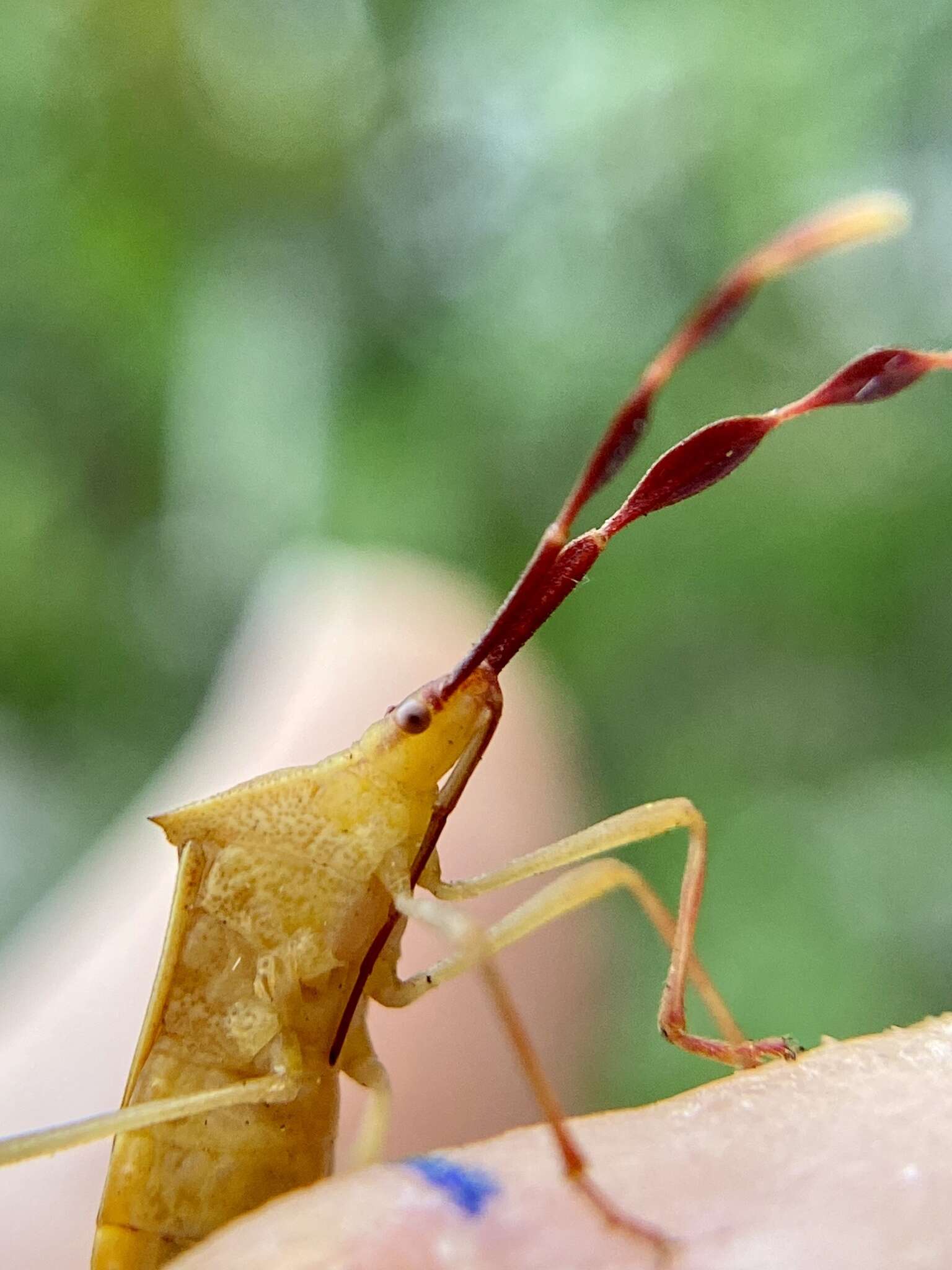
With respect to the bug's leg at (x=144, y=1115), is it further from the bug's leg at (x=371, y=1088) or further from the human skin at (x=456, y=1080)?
the human skin at (x=456, y=1080)

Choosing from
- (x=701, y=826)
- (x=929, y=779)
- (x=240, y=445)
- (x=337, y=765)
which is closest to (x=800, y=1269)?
(x=701, y=826)

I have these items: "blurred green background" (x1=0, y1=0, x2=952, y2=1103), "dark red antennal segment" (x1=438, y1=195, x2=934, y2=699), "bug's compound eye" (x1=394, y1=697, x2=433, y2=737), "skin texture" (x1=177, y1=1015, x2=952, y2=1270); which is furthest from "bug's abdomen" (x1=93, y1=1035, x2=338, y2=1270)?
"blurred green background" (x1=0, y1=0, x2=952, y2=1103)

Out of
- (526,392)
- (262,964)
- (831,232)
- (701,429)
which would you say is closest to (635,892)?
(262,964)

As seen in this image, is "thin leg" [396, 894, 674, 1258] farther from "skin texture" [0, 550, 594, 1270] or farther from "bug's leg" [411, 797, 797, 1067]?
"skin texture" [0, 550, 594, 1270]

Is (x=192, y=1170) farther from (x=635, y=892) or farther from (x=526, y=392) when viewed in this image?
(x=526, y=392)

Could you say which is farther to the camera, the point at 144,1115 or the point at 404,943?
the point at 404,943

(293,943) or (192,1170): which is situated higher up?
(293,943)

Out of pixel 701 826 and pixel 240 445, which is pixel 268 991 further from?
pixel 240 445
